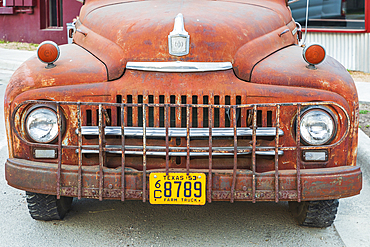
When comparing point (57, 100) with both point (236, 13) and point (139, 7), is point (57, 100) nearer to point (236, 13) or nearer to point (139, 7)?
point (139, 7)

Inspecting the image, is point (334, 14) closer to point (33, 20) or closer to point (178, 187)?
point (33, 20)

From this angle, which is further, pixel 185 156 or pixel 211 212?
pixel 211 212

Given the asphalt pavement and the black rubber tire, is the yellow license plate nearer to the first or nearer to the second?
the black rubber tire

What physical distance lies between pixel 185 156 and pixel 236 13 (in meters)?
1.37

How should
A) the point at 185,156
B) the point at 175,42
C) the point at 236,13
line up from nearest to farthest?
the point at 185,156
the point at 175,42
the point at 236,13

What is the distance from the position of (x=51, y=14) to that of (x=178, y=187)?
13.4 meters

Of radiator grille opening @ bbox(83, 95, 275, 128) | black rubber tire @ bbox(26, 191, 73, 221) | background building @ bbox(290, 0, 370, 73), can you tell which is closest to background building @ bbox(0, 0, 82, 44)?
background building @ bbox(290, 0, 370, 73)

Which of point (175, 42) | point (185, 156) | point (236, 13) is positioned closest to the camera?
point (185, 156)

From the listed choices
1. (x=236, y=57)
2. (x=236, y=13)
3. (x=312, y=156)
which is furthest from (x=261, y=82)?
(x=236, y=13)

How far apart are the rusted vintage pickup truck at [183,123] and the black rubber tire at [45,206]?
5cm

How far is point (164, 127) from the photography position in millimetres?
2943

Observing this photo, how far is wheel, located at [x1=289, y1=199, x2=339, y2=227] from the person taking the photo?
10.9 ft

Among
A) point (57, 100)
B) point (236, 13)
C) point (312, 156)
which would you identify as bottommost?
point (312, 156)

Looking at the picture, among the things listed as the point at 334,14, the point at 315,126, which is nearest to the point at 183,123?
the point at 315,126
